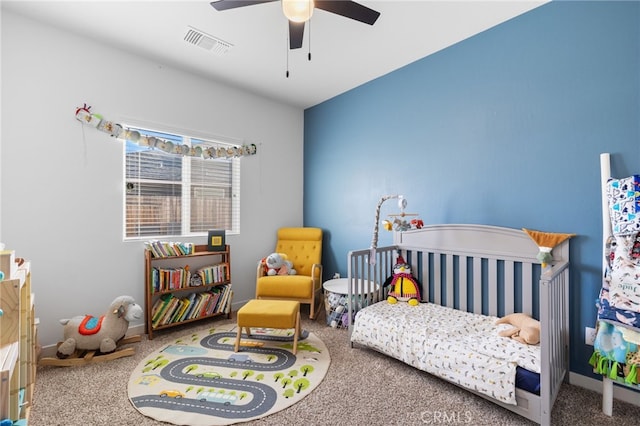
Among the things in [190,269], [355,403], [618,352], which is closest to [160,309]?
[190,269]

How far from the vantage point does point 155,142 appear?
9.71 feet

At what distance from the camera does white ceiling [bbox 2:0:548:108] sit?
2.19 m

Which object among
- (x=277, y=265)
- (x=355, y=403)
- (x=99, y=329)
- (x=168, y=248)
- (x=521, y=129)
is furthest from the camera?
(x=277, y=265)

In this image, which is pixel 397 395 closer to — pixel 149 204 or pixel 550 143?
pixel 550 143

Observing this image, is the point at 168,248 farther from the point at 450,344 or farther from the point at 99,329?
the point at 450,344

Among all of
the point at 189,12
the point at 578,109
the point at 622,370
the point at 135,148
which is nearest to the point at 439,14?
the point at 578,109

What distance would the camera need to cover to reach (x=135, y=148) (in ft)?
9.64

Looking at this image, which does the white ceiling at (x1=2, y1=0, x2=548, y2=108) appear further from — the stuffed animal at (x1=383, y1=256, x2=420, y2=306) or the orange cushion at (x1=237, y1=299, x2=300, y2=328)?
the orange cushion at (x1=237, y1=299, x2=300, y2=328)

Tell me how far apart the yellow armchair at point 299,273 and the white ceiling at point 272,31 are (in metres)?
1.96

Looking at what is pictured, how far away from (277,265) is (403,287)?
1462 mm

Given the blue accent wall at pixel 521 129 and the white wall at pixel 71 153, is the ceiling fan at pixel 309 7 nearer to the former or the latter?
the blue accent wall at pixel 521 129

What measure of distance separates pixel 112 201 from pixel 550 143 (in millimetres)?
3728

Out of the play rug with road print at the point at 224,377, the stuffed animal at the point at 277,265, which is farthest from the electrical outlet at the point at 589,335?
the stuffed animal at the point at 277,265

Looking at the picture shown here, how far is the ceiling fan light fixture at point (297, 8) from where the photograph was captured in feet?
5.26
